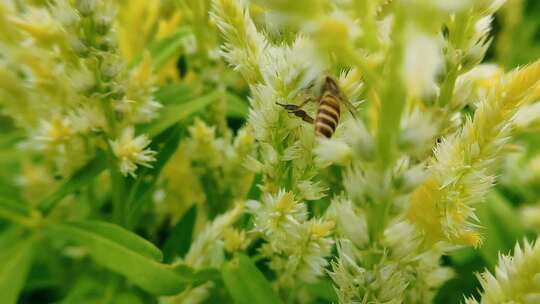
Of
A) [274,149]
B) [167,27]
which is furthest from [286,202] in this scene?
[167,27]

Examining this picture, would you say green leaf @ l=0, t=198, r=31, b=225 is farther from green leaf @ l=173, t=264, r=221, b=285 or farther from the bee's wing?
the bee's wing

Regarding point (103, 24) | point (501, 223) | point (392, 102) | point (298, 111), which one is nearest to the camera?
point (392, 102)

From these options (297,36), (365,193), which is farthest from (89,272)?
(365,193)

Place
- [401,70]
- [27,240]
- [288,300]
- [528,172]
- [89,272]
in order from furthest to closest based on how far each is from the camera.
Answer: [528,172], [89,272], [27,240], [288,300], [401,70]

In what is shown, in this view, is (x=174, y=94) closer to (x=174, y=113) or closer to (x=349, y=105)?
(x=174, y=113)

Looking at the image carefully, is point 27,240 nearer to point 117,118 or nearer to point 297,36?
point 117,118

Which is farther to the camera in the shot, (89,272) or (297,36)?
(89,272)
